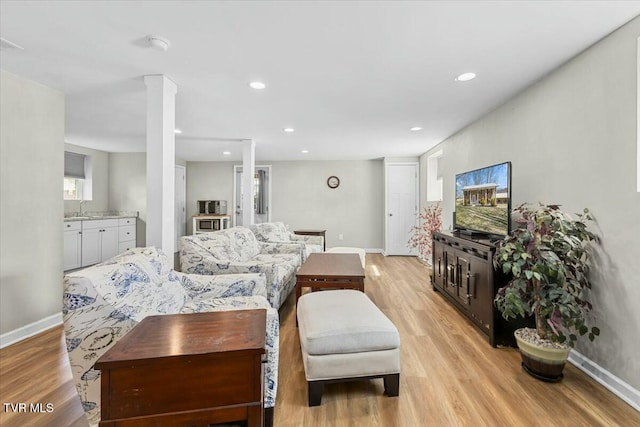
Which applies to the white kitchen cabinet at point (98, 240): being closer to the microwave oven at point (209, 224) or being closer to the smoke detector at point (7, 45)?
the microwave oven at point (209, 224)

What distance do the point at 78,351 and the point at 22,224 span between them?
195cm

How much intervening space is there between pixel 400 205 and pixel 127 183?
19.6ft

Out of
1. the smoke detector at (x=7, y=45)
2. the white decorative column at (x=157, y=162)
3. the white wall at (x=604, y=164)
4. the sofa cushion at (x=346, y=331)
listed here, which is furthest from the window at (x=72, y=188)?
the white wall at (x=604, y=164)

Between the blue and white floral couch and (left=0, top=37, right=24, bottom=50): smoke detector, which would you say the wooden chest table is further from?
(left=0, top=37, right=24, bottom=50): smoke detector

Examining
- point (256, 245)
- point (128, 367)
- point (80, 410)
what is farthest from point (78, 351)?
point (256, 245)

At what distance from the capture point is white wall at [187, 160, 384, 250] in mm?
6715

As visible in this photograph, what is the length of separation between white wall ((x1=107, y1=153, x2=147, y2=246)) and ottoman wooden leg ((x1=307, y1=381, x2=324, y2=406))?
5871 millimetres

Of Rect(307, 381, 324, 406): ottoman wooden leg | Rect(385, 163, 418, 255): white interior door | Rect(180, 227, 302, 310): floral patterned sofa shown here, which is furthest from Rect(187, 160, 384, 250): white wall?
Rect(307, 381, 324, 406): ottoman wooden leg

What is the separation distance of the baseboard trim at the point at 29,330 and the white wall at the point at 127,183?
372 cm

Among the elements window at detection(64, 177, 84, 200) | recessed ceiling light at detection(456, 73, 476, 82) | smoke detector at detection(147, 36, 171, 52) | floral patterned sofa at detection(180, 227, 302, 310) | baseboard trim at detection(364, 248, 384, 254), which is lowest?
baseboard trim at detection(364, 248, 384, 254)

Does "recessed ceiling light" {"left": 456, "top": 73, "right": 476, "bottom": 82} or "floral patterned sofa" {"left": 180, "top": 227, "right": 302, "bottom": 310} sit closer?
"recessed ceiling light" {"left": 456, "top": 73, "right": 476, "bottom": 82}

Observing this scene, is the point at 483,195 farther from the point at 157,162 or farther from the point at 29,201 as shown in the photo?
Result: the point at 29,201

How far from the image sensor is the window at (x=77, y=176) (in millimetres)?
5219

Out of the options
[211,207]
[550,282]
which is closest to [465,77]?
[550,282]
